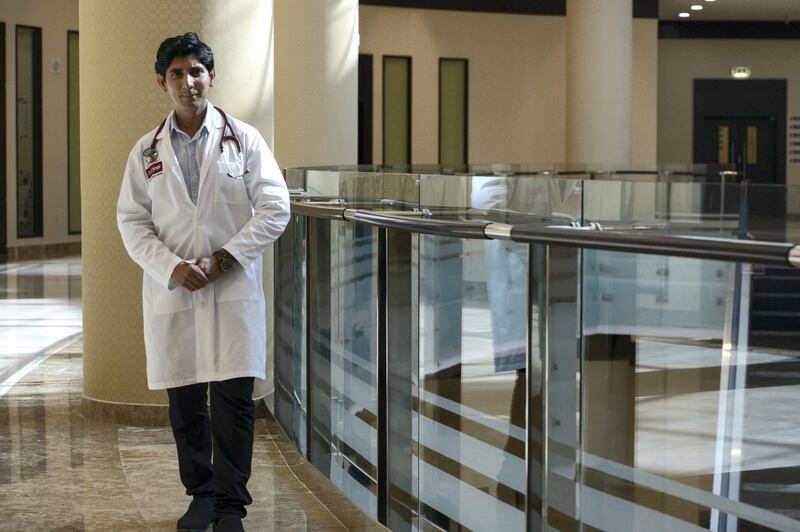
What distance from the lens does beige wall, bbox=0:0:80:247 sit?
18578 mm

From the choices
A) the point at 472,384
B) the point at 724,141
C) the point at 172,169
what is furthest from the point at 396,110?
the point at 472,384

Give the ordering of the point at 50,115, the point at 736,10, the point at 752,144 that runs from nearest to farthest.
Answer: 1. the point at 50,115
2. the point at 736,10
3. the point at 752,144

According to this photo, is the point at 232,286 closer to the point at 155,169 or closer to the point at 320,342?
the point at 155,169

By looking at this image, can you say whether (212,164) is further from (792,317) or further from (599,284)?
(792,317)

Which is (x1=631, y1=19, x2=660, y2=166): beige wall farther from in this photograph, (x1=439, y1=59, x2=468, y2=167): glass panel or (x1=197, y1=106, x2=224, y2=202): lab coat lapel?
(x1=197, y1=106, x2=224, y2=202): lab coat lapel

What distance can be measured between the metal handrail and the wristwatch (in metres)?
0.56

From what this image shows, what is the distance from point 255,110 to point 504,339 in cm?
320

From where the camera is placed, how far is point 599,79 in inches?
816

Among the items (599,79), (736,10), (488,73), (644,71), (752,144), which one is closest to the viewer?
(599,79)

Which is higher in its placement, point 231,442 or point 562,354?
→ point 562,354

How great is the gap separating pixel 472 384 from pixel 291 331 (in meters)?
2.12

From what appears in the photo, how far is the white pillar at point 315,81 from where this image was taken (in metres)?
12.7

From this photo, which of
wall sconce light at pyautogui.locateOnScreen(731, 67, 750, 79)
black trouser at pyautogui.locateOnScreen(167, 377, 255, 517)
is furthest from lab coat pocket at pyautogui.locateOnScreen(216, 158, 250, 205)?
wall sconce light at pyautogui.locateOnScreen(731, 67, 750, 79)

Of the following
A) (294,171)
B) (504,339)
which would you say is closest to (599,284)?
(504,339)
